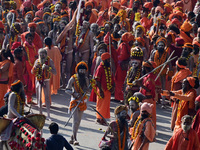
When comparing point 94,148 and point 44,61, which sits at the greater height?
point 44,61

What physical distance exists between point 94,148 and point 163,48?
13.7ft

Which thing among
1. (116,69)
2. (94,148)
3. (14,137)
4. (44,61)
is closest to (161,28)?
(116,69)

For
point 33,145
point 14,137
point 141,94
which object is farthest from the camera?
point 141,94

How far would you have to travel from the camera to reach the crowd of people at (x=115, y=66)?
1077 cm

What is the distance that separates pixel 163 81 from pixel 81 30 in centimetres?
289

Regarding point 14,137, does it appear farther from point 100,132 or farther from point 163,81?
point 163,81

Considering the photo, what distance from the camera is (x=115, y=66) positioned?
15594 mm

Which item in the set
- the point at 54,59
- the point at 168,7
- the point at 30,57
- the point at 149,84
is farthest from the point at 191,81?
the point at 168,7

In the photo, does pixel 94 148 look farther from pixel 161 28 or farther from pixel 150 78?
pixel 161 28

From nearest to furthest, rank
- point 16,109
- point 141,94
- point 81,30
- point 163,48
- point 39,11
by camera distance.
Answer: point 16,109, point 141,94, point 163,48, point 81,30, point 39,11

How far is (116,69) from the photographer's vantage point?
1558 centimetres

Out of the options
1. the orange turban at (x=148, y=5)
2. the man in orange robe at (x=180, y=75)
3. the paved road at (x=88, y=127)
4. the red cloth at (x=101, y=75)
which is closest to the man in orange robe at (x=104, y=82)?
the red cloth at (x=101, y=75)

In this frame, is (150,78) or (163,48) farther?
(163,48)

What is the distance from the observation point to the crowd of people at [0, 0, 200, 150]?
424 inches
